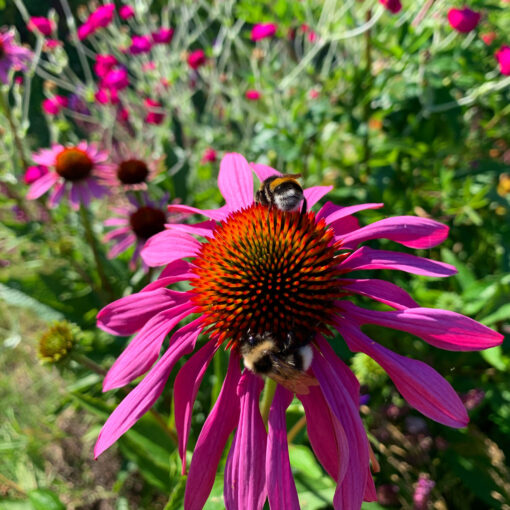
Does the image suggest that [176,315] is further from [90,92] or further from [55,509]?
[90,92]

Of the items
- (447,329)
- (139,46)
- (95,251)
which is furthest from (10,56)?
(447,329)

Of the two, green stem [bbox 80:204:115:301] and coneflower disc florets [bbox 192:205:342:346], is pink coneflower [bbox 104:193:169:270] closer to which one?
green stem [bbox 80:204:115:301]

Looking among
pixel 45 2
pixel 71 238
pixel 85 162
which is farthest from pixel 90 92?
pixel 45 2

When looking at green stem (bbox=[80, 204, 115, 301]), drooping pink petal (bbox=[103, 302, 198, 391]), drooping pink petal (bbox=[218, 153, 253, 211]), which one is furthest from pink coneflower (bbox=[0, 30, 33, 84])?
drooping pink petal (bbox=[103, 302, 198, 391])

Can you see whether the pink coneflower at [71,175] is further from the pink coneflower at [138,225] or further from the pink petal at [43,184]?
the pink coneflower at [138,225]

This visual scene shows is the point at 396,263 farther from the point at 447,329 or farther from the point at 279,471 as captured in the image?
the point at 279,471

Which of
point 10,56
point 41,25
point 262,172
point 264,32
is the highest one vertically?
point 41,25
